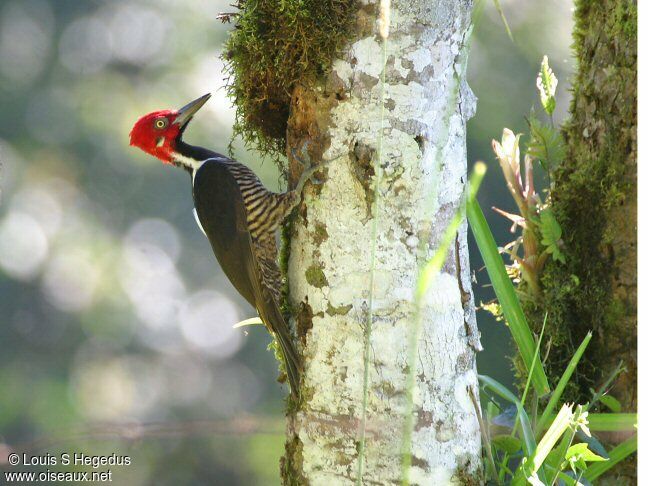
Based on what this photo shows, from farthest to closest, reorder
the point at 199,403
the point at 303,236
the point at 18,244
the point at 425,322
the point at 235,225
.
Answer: the point at 199,403 < the point at 18,244 < the point at 235,225 < the point at 303,236 < the point at 425,322

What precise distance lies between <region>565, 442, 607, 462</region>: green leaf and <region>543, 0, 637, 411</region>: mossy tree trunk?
435 millimetres

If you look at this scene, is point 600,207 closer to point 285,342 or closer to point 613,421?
point 613,421

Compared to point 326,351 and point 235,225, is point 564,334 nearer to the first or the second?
point 326,351

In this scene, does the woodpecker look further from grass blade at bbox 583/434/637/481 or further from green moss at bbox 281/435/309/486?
grass blade at bbox 583/434/637/481

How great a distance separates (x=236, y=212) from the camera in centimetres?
268

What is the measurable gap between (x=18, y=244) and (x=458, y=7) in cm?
537

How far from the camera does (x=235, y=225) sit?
265 cm

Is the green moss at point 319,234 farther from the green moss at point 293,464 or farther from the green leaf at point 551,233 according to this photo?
the green leaf at point 551,233

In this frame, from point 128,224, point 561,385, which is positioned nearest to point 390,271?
point 561,385

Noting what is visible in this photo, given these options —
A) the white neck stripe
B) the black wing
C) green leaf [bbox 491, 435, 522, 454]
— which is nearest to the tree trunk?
green leaf [bbox 491, 435, 522, 454]

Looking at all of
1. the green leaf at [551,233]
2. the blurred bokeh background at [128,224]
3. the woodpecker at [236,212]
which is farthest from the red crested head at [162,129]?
the blurred bokeh background at [128,224]

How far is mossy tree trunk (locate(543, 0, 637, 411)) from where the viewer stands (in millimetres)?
2303

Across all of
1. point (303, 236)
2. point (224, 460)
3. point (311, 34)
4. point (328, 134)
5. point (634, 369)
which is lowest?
point (224, 460)

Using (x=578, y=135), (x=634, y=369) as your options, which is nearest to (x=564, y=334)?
(x=634, y=369)
